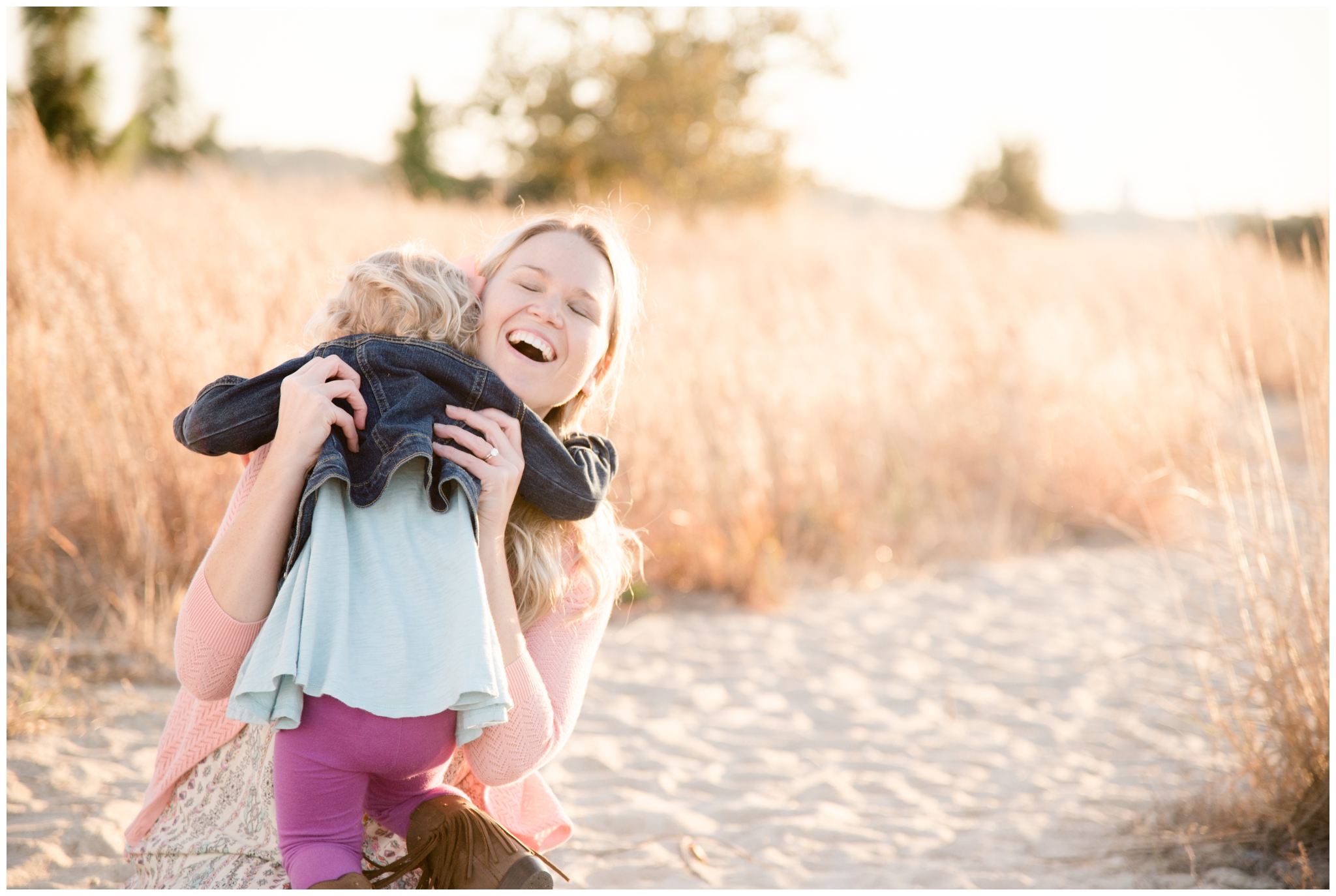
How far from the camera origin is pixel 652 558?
4.99m

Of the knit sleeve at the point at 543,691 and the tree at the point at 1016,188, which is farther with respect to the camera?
the tree at the point at 1016,188

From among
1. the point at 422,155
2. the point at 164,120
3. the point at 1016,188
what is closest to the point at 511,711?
the point at 422,155

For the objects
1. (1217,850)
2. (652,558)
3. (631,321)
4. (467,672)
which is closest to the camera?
(467,672)

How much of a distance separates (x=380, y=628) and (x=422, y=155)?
18.4 m

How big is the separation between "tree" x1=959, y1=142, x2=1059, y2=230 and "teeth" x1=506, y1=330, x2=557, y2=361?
19549 mm

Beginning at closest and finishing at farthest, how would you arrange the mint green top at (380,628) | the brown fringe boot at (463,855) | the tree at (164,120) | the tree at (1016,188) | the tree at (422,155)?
1. the mint green top at (380,628)
2. the brown fringe boot at (463,855)
3. the tree at (422,155)
4. the tree at (164,120)
5. the tree at (1016,188)

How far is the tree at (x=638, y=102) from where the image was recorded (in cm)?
1407

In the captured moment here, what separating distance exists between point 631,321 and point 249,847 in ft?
3.84

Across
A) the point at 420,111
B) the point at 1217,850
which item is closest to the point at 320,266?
the point at 1217,850

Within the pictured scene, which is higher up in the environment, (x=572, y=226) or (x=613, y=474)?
(x=572, y=226)

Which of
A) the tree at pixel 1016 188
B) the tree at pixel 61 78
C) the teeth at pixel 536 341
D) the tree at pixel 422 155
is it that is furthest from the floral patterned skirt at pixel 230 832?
the tree at pixel 1016 188

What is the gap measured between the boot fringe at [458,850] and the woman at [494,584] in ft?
0.33

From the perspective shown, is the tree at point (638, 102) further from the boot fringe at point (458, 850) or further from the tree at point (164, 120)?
the boot fringe at point (458, 850)

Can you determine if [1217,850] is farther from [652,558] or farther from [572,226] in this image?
[652,558]
